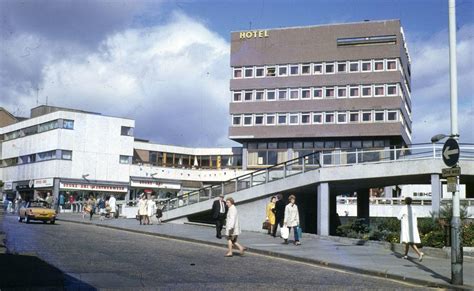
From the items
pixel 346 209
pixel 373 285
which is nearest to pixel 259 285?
pixel 373 285

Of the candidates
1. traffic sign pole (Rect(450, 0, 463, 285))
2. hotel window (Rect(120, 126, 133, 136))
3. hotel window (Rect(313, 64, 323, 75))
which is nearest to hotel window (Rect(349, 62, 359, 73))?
hotel window (Rect(313, 64, 323, 75))

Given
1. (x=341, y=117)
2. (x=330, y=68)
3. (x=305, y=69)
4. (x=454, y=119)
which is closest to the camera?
(x=454, y=119)

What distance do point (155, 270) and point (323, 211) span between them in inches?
601

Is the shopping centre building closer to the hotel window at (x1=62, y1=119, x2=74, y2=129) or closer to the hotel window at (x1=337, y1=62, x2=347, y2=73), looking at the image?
the hotel window at (x1=62, y1=119, x2=74, y2=129)

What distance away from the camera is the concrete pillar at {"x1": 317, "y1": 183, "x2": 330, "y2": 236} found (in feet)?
88.7

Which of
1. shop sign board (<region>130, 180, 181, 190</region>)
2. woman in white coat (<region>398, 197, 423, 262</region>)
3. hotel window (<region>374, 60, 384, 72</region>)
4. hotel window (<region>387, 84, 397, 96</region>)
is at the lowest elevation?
woman in white coat (<region>398, 197, 423, 262</region>)

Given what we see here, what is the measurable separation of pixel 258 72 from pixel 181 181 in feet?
62.0

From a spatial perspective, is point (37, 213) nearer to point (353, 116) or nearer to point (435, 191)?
point (435, 191)

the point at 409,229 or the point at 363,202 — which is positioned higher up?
the point at 363,202

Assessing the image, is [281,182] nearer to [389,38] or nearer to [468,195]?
[468,195]

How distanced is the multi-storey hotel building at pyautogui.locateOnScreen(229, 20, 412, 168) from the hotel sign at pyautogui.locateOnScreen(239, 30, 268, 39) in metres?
0.14

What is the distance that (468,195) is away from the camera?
44656mm

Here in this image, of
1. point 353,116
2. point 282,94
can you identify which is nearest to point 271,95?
point 282,94

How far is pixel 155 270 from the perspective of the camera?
13344mm
